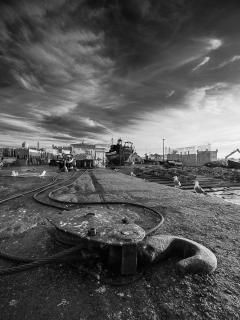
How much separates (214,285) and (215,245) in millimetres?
724

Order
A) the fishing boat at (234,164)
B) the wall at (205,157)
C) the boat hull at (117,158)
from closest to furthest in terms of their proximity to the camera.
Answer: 1. the fishing boat at (234,164)
2. the boat hull at (117,158)
3. the wall at (205,157)

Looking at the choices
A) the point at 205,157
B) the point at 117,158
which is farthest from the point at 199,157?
the point at 117,158

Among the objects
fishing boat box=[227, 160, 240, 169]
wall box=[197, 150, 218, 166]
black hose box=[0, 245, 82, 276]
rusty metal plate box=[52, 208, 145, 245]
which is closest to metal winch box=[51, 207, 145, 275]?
rusty metal plate box=[52, 208, 145, 245]

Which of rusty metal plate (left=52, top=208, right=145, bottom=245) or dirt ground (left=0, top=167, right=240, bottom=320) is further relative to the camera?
rusty metal plate (left=52, top=208, right=145, bottom=245)

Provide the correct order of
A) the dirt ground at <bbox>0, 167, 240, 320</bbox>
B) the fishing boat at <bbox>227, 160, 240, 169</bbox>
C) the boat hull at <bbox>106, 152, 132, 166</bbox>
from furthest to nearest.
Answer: the boat hull at <bbox>106, 152, 132, 166</bbox>, the fishing boat at <bbox>227, 160, 240, 169</bbox>, the dirt ground at <bbox>0, 167, 240, 320</bbox>

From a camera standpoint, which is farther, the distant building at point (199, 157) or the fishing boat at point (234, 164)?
the distant building at point (199, 157)

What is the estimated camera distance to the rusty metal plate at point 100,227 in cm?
156

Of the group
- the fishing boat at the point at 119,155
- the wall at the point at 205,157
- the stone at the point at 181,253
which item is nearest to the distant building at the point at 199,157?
the wall at the point at 205,157

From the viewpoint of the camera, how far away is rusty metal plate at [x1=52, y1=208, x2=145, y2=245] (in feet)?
5.13

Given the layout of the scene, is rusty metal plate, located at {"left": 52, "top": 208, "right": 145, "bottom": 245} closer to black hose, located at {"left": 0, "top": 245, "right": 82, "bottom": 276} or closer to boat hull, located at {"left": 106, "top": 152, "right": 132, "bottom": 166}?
black hose, located at {"left": 0, "top": 245, "right": 82, "bottom": 276}

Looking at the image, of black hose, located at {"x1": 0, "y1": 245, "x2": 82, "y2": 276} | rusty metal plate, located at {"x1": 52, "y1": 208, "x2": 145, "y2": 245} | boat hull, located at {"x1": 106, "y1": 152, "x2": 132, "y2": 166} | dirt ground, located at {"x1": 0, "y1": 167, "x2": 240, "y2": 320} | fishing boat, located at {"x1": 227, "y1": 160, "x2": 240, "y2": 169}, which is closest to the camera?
dirt ground, located at {"x1": 0, "y1": 167, "x2": 240, "y2": 320}

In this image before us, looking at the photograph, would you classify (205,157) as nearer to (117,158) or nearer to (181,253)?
(117,158)

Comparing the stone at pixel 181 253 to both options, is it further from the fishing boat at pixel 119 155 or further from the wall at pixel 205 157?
the wall at pixel 205 157

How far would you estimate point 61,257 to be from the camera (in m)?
1.55
